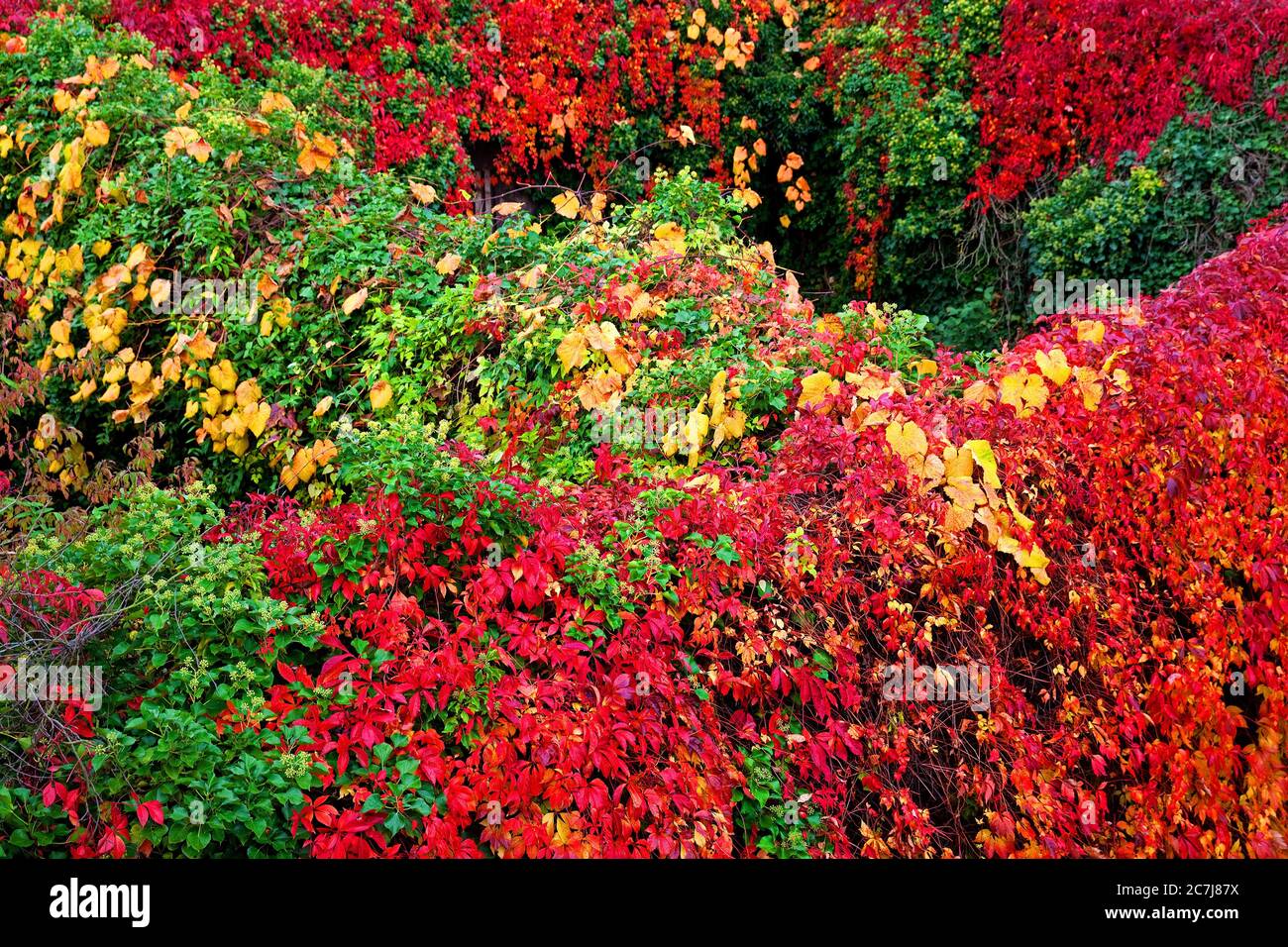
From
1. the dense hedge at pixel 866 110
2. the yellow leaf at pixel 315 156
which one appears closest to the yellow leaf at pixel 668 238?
the yellow leaf at pixel 315 156

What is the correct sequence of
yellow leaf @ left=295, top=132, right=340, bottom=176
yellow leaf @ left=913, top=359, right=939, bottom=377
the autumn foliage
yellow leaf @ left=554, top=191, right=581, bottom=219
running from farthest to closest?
yellow leaf @ left=295, top=132, right=340, bottom=176, yellow leaf @ left=554, top=191, right=581, bottom=219, yellow leaf @ left=913, top=359, right=939, bottom=377, the autumn foliage

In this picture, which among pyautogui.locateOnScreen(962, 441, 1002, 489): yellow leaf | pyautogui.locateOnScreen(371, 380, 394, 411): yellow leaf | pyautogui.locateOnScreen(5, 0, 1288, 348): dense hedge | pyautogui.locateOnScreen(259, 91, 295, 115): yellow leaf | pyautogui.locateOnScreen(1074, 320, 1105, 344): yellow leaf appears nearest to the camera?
pyautogui.locateOnScreen(962, 441, 1002, 489): yellow leaf

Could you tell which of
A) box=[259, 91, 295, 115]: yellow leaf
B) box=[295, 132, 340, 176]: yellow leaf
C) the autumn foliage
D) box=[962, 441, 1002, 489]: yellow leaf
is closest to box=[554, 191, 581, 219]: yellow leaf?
the autumn foliage

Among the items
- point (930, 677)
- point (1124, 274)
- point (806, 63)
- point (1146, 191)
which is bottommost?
point (930, 677)

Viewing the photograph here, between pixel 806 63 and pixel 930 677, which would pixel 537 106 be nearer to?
pixel 806 63

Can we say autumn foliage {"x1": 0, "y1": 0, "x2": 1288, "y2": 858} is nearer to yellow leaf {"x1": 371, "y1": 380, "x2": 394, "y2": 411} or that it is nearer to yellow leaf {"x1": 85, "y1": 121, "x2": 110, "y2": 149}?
yellow leaf {"x1": 371, "y1": 380, "x2": 394, "y2": 411}

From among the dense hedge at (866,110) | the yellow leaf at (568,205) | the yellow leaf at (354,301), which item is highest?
the dense hedge at (866,110)

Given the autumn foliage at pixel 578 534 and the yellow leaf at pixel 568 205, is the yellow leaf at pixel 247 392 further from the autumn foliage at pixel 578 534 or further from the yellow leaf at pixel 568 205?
the yellow leaf at pixel 568 205

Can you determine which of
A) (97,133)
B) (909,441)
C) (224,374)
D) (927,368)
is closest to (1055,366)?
(927,368)

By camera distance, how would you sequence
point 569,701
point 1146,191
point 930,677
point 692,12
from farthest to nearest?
A: point 692,12, point 1146,191, point 930,677, point 569,701

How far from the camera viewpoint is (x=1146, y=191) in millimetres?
9297

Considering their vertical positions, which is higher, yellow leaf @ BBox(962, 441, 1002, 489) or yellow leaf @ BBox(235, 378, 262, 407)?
yellow leaf @ BBox(235, 378, 262, 407)
